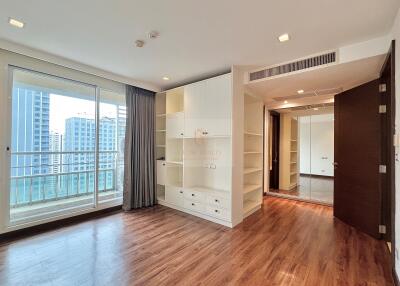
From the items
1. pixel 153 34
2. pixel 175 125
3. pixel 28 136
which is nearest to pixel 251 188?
pixel 175 125

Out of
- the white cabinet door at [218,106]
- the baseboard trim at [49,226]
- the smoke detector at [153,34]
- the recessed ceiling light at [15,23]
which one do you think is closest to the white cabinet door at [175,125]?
the white cabinet door at [218,106]

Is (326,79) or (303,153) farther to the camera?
(303,153)

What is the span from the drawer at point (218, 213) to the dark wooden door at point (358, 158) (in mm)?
1951

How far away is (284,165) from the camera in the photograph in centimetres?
520

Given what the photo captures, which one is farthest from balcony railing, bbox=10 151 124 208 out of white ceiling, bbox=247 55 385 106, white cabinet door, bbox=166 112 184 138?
white ceiling, bbox=247 55 385 106

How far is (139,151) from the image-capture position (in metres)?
4.11

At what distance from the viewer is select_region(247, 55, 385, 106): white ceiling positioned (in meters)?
2.56

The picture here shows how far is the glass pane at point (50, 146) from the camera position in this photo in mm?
3006

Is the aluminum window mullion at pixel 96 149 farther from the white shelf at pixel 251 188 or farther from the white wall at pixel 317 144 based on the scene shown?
the white wall at pixel 317 144

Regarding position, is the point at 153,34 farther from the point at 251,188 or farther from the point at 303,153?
the point at 303,153

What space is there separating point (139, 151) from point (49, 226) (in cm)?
186

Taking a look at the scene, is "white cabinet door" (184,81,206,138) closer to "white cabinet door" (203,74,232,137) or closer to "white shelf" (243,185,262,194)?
"white cabinet door" (203,74,232,137)

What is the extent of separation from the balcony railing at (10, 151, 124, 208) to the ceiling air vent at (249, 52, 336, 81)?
309cm

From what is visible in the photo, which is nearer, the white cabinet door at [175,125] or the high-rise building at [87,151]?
the high-rise building at [87,151]
